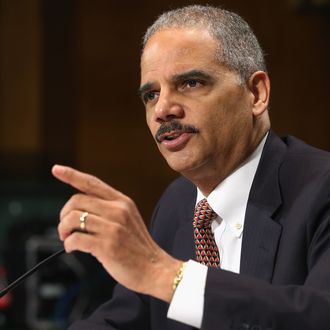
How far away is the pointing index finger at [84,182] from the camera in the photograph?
1.50 m

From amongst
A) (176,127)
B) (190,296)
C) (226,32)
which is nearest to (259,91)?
(226,32)

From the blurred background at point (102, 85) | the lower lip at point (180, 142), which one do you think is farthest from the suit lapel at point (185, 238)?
the blurred background at point (102, 85)

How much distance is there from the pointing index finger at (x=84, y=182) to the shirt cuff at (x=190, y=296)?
228 millimetres

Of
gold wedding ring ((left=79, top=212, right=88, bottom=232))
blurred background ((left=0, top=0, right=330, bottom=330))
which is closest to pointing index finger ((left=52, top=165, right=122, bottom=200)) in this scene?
gold wedding ring ((left=79, top=212, right=88, bottom=232))

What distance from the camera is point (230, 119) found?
6.67 ft

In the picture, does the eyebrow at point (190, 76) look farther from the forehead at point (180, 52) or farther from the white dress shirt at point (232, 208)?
the white dress shirt at point (232, 208)

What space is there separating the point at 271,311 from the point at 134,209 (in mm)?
353

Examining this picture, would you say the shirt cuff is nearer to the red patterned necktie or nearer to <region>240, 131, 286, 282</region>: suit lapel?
<region>240, 131, 286, 282</region>: suit lapel

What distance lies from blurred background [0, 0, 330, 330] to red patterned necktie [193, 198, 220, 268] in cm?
386

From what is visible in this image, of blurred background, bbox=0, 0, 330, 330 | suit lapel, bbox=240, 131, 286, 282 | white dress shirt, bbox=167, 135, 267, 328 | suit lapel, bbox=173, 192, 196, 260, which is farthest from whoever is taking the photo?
blurred background, bbox=0, 0, 330, 330

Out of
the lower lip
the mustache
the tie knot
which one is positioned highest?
the mustache

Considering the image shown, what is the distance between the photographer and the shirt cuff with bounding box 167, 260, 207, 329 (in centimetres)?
157

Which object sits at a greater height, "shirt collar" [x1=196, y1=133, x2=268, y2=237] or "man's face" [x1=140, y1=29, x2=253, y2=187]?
"man's face" [x1=140, y1=29, x2=253, y2=187]

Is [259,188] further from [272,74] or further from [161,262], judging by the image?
[272,74]
